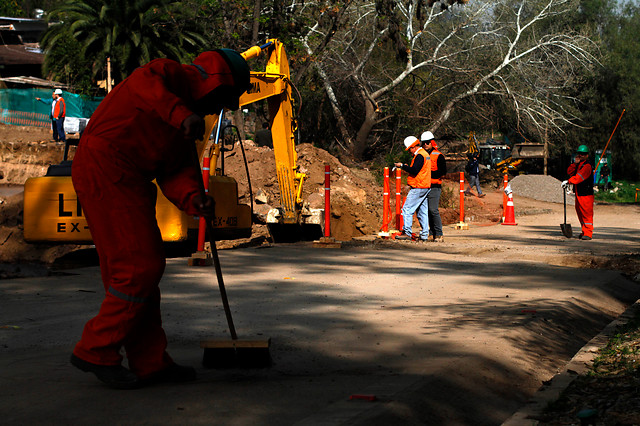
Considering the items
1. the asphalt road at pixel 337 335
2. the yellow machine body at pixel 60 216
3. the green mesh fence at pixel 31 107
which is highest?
the green mesh fence at pixel 31 107

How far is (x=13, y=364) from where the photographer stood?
511cm

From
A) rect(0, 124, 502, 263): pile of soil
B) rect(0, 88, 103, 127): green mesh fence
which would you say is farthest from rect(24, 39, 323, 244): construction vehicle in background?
rect(0, 88, 103, 127): green mesh fence

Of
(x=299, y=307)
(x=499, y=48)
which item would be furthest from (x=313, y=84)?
(x=299, y=307)

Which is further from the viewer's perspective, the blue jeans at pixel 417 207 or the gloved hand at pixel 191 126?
the blue jeans at pixel 417 207

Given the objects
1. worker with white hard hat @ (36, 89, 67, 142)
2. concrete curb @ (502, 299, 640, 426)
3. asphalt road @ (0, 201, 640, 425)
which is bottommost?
concrete curb @ (502, 299, 640, 426)

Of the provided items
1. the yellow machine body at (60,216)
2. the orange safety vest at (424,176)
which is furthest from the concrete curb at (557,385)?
the orange safety vest at (424,176)

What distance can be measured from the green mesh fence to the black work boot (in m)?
37.2

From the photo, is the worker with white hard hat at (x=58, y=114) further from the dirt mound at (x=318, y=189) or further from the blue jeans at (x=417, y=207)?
the blue jeans at (x=417, y=207)

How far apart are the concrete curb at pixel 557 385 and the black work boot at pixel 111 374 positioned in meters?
2.04

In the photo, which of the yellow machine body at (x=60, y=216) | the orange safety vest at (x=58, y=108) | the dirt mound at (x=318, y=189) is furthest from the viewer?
the orange safety vest at (x=58, y=108)

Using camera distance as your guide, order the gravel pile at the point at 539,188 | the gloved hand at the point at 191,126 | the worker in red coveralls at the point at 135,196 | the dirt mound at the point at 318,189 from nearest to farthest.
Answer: the gloved hand at the point at 191,126
the worker in red coveralls at the point at 135,196
the dirt mound at the point at 318,189
the gravel pile at the point at 539,188

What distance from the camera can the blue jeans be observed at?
15.5 meters

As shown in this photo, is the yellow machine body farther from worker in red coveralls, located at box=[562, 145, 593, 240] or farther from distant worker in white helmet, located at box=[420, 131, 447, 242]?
worker in red coveralls, located at box=[562, 145, 593, 240]

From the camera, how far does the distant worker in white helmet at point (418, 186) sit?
15.3 m
